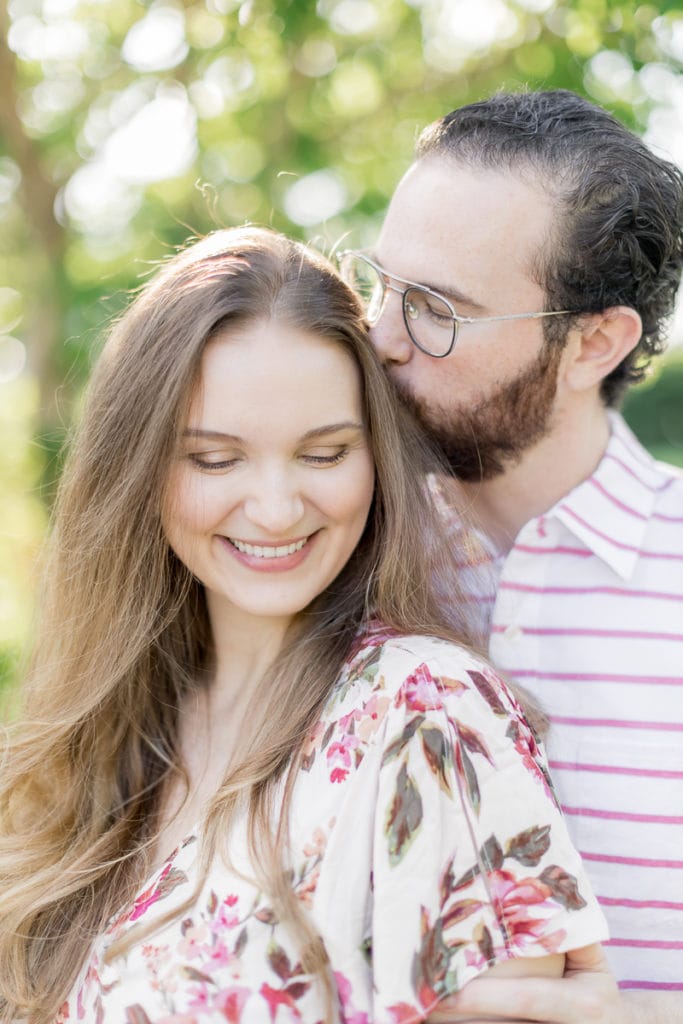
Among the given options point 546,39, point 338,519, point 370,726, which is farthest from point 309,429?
point 546,39

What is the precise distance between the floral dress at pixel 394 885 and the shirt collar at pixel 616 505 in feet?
2.22

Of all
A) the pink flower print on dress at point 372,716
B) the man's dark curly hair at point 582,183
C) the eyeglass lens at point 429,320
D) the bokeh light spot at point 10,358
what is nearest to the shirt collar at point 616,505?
the man's dark curly hair at point 582,183

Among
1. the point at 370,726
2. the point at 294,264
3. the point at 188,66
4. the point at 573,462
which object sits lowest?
the point at 370,726

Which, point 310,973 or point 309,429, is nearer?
point 310,973

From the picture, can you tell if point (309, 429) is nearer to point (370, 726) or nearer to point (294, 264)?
point (294, 264)

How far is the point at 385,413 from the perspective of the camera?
6.70 ft

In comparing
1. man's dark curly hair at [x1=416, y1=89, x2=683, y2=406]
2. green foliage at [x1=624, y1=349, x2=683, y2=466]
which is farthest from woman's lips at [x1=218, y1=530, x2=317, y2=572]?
green foliage at [x1=624, y1=349, x2=683, y2=466]

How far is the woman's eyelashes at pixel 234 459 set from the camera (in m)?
1.95

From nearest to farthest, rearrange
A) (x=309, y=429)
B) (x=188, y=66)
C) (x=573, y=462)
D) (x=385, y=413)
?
(x=309, y=429) → (x=385, y=413) → (x=573, y=462) → (x=188, y=66)

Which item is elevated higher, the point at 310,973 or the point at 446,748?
the point at 446,748

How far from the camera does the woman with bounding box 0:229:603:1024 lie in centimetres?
166

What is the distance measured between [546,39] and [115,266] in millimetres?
1938

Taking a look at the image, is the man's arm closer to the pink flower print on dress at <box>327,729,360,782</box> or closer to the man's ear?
the pink flower print on dress at <box>327,729,360,782</box>

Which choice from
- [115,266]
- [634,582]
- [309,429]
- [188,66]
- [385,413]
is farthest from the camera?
[115,266]
